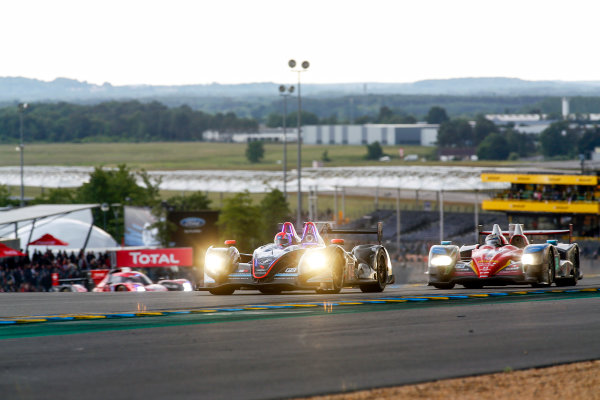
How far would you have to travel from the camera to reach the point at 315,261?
2072 centimetres

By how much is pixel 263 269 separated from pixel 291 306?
2709mm

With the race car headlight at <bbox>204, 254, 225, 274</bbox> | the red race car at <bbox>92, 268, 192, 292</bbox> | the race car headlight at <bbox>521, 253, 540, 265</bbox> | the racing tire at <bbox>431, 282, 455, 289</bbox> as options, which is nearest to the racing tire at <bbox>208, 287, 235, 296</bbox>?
the race car headlight at <bbox>204, 254, 225, 274</bbox>

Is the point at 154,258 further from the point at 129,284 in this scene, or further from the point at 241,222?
the point at 241,222

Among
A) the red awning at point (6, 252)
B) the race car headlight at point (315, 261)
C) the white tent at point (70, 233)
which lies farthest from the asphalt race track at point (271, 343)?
the white tent at point (70, 233)

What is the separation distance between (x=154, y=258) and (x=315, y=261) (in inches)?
1007

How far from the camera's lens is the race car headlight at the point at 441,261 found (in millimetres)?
23905

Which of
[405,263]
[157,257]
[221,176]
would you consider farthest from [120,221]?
[157,257]

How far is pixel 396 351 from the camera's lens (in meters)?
12.5

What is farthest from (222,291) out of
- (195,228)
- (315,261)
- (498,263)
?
(195,228)

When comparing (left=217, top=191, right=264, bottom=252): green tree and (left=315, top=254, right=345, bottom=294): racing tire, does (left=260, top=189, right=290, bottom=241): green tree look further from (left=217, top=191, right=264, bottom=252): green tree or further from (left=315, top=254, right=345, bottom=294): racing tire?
(left=315, top=254, right=345, bottom=294): racing tire

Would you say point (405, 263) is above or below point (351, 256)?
below

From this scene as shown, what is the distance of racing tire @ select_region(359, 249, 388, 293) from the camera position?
74.6ft

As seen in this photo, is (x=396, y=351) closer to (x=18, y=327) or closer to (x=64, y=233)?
(x=18, y=327)

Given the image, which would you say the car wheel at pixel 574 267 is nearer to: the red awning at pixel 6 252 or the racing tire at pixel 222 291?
the racing tire at pixel 222 291
